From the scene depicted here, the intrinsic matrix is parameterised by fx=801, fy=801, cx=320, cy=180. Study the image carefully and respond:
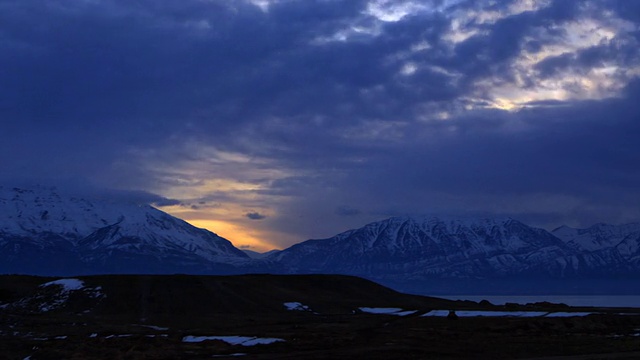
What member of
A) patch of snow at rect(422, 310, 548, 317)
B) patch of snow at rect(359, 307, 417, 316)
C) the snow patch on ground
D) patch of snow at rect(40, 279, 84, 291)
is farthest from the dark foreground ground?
the snow patch on ground

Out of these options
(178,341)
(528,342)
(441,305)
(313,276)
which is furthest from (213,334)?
(313,276)

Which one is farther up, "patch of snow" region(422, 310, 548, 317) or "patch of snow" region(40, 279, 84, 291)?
"patch of snow" region(40, 279, 84, 291)

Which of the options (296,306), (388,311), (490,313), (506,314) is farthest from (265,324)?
(506,314)

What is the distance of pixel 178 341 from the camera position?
75.7 meters

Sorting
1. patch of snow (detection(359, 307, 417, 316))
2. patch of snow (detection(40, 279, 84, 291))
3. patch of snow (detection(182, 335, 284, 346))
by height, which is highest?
patch of snow (detection(40, 279, 84, 291))

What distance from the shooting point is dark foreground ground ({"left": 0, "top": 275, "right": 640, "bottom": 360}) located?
6781 centimetres

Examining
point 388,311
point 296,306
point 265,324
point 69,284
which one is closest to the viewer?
point 265,324

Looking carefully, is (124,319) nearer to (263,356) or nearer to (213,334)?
(213,334)

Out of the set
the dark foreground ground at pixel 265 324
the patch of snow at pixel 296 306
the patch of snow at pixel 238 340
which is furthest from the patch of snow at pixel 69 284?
the patch of snow at pixel 238 340

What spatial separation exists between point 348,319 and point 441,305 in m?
31.1

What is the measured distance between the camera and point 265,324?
312 ft

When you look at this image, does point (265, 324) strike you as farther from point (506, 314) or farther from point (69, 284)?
point (69, 284)

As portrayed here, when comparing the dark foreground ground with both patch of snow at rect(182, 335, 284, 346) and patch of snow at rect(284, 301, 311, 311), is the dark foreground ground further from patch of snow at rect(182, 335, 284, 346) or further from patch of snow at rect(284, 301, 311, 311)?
patch of snow at rect(284, 301, 311, 311)

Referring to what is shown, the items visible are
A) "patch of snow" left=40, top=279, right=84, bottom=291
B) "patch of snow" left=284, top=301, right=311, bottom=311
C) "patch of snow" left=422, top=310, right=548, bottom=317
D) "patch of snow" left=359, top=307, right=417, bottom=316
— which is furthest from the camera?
"patch of snow" left=40, top=279, right=84, bottom=291
